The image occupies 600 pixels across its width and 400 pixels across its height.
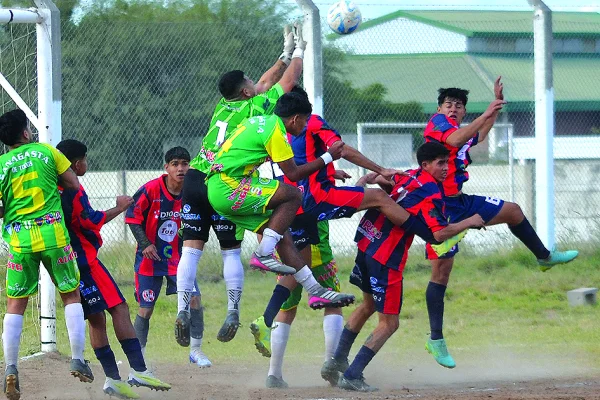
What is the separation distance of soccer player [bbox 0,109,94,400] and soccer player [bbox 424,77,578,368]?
10.2 ft

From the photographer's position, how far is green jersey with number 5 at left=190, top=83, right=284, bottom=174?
8039 mm

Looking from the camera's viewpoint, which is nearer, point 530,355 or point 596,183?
point 530,355

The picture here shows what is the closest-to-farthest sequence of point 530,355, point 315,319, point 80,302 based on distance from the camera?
1. point 80,302
2. point 530,355
3. point 315,319

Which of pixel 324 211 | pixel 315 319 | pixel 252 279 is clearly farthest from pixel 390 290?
pixel 252 279

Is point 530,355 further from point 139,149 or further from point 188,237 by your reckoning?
point 139,149

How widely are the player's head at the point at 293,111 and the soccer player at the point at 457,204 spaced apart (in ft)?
4.83

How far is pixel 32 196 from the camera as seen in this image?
718 centimetres

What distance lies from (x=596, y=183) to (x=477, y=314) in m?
3.44

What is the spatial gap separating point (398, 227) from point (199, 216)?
1.57m

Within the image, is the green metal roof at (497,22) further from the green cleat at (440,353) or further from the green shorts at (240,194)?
the green shorts at (240,194)

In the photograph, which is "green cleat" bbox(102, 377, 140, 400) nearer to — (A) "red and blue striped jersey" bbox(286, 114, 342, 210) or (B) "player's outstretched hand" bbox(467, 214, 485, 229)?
(A) "red and blue striped jersey" bbox(286, 114, 342, 210)

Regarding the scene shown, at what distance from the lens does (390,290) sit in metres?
8.12

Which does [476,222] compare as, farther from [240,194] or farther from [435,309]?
[240,194]

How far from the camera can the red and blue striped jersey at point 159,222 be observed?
9.11 metres
